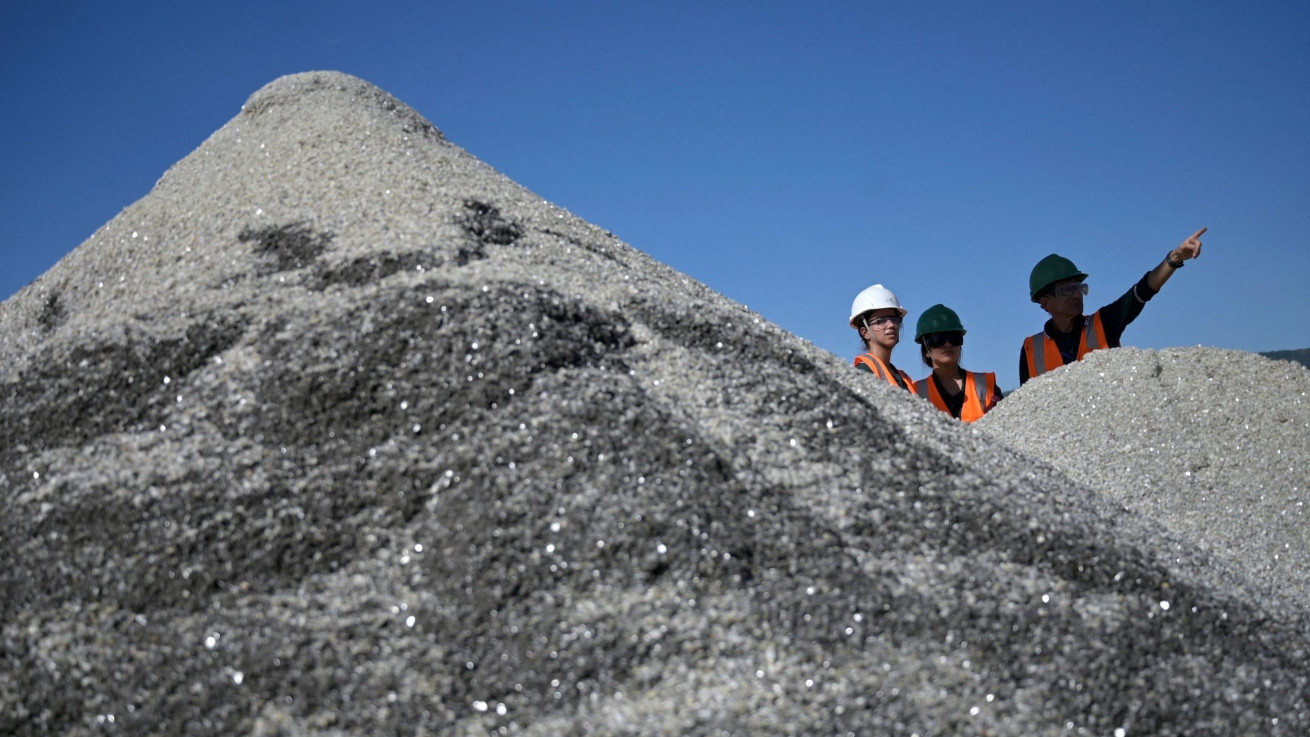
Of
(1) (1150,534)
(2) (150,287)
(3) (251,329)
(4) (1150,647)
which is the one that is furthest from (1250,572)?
(2) (150,287)

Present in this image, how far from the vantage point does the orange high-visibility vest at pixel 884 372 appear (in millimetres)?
5027

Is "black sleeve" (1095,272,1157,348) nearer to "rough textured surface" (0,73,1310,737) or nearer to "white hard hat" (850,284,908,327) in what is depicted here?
"white hard hat" (850,284,908,327)

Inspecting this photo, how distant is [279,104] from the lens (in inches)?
166

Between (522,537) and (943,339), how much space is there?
3.77 meters

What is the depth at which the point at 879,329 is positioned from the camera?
5.28 m

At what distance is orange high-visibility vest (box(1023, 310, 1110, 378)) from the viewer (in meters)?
5.34

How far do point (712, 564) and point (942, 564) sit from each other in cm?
60

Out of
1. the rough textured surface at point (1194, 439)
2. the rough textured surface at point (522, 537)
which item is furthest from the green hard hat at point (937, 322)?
the rough textured surface at point (522, 537)

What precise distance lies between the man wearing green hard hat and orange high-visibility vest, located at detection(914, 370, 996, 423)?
26cm

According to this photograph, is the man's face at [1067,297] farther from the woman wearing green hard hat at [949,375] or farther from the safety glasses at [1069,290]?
the woman wearing green hard hat at [949,375]

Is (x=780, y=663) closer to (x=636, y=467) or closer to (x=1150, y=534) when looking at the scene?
(x=636, y=467)

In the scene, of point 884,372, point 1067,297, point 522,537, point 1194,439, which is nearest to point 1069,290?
point 1067,297

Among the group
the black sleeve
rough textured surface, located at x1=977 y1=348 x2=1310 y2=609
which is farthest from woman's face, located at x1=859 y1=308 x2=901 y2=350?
the black sleeve

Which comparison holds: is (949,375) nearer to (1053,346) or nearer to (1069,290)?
(1053,346)
